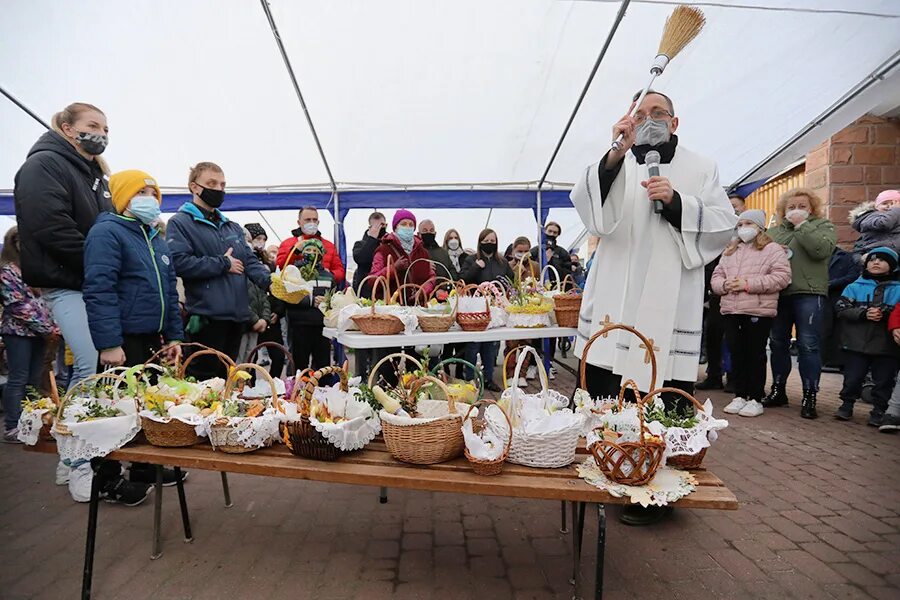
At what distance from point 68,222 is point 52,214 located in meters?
0.08

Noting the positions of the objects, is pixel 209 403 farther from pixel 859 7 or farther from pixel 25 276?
pixel 859 7

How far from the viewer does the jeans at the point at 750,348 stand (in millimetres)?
4625

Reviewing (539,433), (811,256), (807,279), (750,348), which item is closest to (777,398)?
(750,348)

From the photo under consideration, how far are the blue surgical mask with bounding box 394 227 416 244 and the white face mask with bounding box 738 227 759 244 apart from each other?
121 inches

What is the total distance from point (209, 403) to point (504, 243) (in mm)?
7505

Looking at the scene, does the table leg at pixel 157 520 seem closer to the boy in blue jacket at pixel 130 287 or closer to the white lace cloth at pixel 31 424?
the boy in blue jacket at pixel 130 287

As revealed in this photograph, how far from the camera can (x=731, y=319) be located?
4.92 m

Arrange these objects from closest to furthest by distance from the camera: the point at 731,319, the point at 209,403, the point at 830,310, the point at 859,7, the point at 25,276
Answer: the point at 209,403 → the point at 25,276 → the point at 859,7 → the point at 731,319 → the point at 830,310

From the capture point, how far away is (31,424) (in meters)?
2.05

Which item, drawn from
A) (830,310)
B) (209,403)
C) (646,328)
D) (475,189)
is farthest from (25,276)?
(830,310)

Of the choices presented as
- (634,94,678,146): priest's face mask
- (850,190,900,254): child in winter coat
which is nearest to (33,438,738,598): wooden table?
(634,94,678,146): priest's face mask

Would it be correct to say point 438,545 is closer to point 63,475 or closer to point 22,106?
point 63,475

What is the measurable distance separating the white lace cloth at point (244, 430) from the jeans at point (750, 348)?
440 centimetres

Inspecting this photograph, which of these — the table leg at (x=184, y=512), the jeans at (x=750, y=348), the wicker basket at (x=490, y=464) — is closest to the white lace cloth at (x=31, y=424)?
the table leg at (x=184, y=512)
